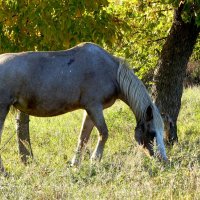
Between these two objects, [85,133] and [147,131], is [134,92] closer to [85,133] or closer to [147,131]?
[147,131]

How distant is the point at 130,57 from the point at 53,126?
8.92ft

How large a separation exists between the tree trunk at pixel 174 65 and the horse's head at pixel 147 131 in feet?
9.60

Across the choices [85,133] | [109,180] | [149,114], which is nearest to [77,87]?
[85,133]

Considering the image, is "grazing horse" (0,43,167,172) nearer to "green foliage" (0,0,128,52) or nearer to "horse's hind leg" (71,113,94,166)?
"horse's hind leg" (71,113,94,166)

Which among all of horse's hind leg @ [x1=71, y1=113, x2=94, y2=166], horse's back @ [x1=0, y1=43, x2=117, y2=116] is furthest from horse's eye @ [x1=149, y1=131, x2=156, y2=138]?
horse's hind leg @ [x1=71, y1=113, x2=94, y2=166]

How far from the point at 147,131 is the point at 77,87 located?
1.19 metres

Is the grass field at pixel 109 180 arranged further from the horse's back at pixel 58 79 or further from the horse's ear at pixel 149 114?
the horse's back at pixel 58 79

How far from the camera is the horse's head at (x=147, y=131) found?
7.81 metres

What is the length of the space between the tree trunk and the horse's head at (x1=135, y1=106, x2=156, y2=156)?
9.60ft

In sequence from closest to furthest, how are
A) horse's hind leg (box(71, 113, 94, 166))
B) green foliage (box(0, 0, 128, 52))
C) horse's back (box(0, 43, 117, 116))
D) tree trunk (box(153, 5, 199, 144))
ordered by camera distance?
horse's back (box(0, 43, 117, 116)), horse's hind leg (box(71, 113, 94, 166)), green foliage (box(0, 0, 128, 52)), tree trunk (box(153, 5, 199, 144))

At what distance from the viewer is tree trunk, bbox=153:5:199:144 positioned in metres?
10.8

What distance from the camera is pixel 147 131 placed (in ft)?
25.7

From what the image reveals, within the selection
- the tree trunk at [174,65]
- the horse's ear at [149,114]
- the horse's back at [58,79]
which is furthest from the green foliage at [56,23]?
the horse's ear at [149,114]

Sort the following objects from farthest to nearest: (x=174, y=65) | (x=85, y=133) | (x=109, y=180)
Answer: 1. (x=174, y=65)
2. (x=85, y=133)
3. (x=109, y=180)
